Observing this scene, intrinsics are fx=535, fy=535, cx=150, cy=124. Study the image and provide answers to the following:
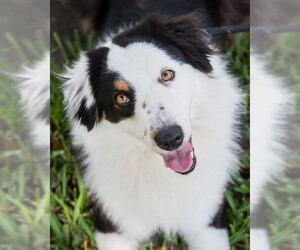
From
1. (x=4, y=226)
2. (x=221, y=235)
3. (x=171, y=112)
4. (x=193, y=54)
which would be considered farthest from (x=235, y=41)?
(x=4, y=226)

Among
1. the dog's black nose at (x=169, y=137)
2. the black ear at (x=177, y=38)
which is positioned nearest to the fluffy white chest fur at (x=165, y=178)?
the black ear at (x=177, y=38)

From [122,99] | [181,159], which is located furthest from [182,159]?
[122,99]

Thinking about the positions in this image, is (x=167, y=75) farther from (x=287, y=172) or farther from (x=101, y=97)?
(x=287, y=172)

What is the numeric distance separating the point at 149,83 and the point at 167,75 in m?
0.06

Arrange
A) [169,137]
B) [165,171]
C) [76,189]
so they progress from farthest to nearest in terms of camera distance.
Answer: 1. [76,189]
2. [165,171]
3. [169,137]

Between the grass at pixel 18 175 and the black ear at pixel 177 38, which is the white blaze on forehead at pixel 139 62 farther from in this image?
the grass at pixel 18 175

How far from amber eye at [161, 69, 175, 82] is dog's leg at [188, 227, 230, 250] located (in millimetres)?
572

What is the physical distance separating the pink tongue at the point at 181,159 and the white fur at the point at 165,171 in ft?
0.25

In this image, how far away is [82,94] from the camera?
1.76 metres

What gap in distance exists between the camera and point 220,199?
6.21 feet

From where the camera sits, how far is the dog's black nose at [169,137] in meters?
1.57

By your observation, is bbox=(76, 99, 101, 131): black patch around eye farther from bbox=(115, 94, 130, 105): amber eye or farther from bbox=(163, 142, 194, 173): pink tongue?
bbox=(163, 142, 194, 173): pink tongue

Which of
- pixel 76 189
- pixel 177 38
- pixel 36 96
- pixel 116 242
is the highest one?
pixel 177 38

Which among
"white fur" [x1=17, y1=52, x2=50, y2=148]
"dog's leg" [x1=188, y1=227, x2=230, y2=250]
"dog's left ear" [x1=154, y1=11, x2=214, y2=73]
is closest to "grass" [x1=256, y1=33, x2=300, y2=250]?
"dog's leg" [x1=188, y1=227, x2=230, y2=250]
